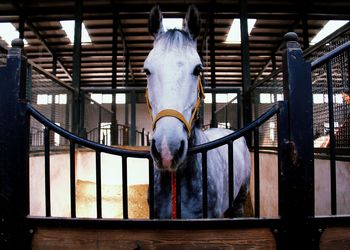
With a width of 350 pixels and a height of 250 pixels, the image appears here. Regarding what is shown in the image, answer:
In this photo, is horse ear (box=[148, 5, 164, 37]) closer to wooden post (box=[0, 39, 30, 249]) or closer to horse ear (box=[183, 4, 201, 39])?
horse ear (box=[183, 4, 201, 39])

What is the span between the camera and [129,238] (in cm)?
123

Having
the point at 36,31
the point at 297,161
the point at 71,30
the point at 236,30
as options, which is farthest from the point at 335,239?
the point at 36,31

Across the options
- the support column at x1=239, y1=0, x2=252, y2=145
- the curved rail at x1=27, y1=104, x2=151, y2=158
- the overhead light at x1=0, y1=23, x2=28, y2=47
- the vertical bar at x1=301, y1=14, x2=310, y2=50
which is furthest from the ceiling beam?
the curved rail at x1=27, y1=104, x2=151, y2=158

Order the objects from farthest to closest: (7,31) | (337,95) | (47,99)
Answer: (7,31)
(47,99)
(337,95)

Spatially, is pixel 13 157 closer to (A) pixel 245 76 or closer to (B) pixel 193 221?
(B) pixel 193 221

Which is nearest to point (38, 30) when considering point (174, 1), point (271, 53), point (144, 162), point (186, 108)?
point (174, 1)

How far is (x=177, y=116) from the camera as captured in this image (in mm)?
1264

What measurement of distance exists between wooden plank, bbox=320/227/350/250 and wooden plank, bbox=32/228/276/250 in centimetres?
23

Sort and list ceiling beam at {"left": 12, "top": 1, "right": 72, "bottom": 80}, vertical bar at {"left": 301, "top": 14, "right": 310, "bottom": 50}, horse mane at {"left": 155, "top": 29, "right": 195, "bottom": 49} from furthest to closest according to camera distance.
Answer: ceiling beam at {"left": 12, "top": 1, "right": 72, "bottom": 80}
vertical bar at {"left": 301, "top": 14, "right": 310, "bottom": 50}
horse mane at {"left": 155, "top": 29, "right": 195, "bottom": 49}

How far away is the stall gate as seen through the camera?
1.21 meters

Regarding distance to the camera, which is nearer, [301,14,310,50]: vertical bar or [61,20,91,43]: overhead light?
[301,14,310,50]: vertical bar

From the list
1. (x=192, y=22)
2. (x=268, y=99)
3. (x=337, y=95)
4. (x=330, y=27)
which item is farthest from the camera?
(x=330, y=27)

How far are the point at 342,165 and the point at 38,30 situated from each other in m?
12.2

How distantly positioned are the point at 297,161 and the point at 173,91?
639mm
